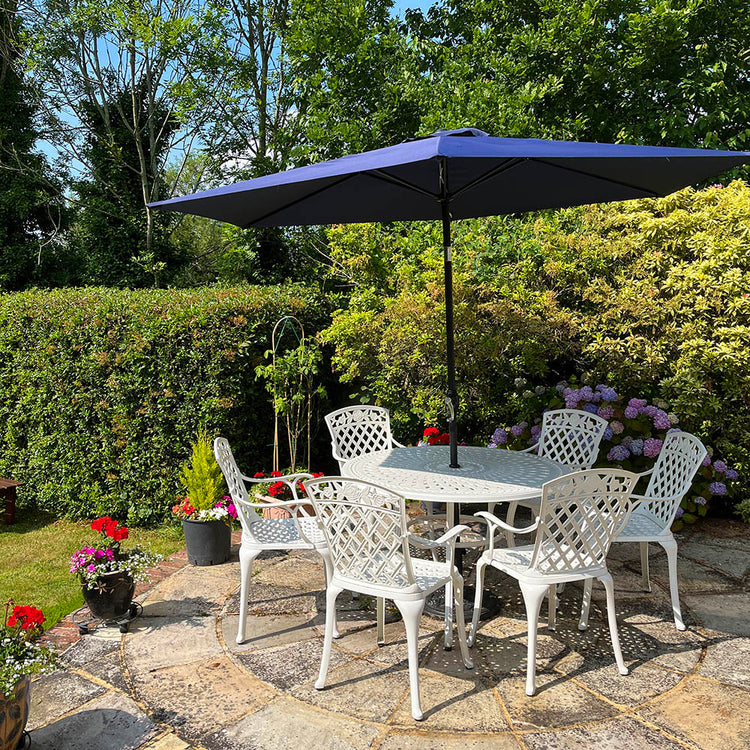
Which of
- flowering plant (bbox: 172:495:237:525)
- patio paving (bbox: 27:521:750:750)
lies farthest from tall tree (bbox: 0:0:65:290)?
patio paving (bbox: 27:521:750:750)

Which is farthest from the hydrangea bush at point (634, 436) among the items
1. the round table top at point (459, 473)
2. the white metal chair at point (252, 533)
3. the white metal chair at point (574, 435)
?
the white metal chair at point (252, 533)

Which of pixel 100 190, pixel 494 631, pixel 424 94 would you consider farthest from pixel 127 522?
pixel 100 190

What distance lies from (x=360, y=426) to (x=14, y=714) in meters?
3.15

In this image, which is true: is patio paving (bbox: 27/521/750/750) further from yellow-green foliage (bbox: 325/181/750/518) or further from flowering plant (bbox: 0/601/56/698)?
yellow-green foliage (bbox: 325/181/750/518)

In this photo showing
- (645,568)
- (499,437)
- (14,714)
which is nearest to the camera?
(14,714)

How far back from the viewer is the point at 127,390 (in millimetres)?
5859

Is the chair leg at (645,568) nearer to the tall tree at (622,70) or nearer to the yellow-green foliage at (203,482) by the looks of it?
the yellow-green foliage at (203,482)

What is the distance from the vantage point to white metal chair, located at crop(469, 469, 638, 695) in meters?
2.85

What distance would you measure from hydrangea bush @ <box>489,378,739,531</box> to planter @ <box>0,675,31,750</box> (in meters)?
4.18

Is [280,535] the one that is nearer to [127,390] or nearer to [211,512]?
[211,512]

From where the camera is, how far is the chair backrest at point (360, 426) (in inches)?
197

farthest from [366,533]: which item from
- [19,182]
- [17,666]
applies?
[19,182]

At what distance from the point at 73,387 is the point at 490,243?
431 centimetres

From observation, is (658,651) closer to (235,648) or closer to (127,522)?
(235,648)
